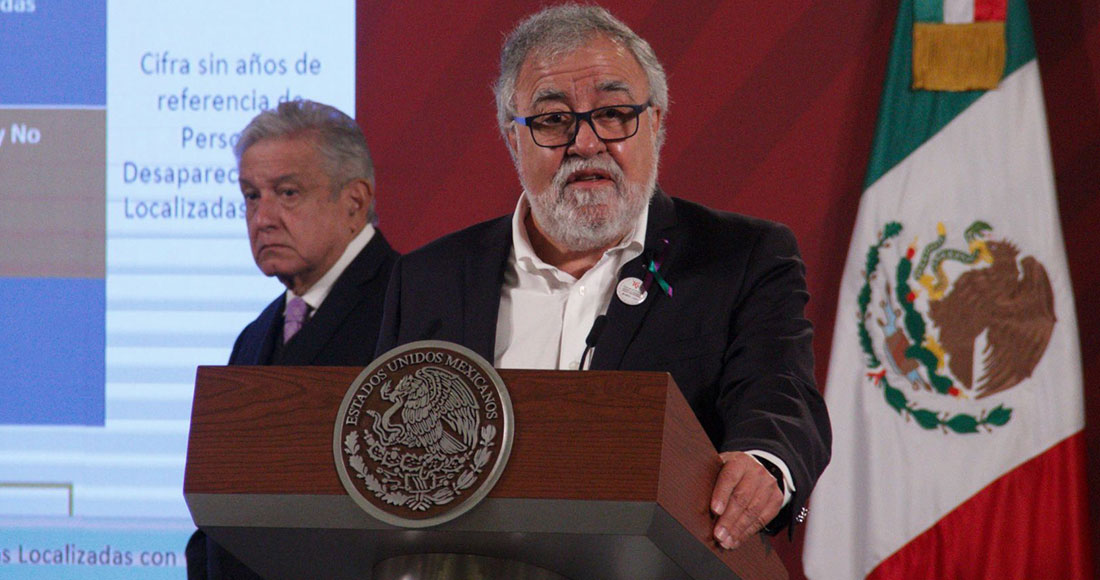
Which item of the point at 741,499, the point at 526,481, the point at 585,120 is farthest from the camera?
the point at 585,120

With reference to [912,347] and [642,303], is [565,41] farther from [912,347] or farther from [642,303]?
[912,347]

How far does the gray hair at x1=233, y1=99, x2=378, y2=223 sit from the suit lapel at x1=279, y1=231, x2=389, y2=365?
265 mm

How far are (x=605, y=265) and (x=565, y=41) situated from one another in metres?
0.38

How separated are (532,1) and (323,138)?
3.98ft

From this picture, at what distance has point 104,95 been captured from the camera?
3.96 m

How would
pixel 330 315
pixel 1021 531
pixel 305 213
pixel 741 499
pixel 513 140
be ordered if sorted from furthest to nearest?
pixel 1021 531 → pixel 305 213 → pixel 330 315 → pixel 513 140 → pixel 741 499

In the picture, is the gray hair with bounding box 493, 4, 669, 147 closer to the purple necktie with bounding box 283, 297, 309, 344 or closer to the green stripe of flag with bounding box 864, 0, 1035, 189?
the purple necktie with bounding box 283, 297, 309, 344

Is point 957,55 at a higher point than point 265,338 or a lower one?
higher

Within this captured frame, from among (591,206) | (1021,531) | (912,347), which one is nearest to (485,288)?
(591,206)

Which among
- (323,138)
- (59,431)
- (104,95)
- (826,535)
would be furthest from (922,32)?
(59,431)

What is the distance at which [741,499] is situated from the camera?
4.37ft

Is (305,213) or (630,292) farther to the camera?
(305,213)

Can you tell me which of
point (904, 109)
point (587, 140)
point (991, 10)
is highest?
point (991, 10)

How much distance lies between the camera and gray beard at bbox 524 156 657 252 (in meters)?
1.96
